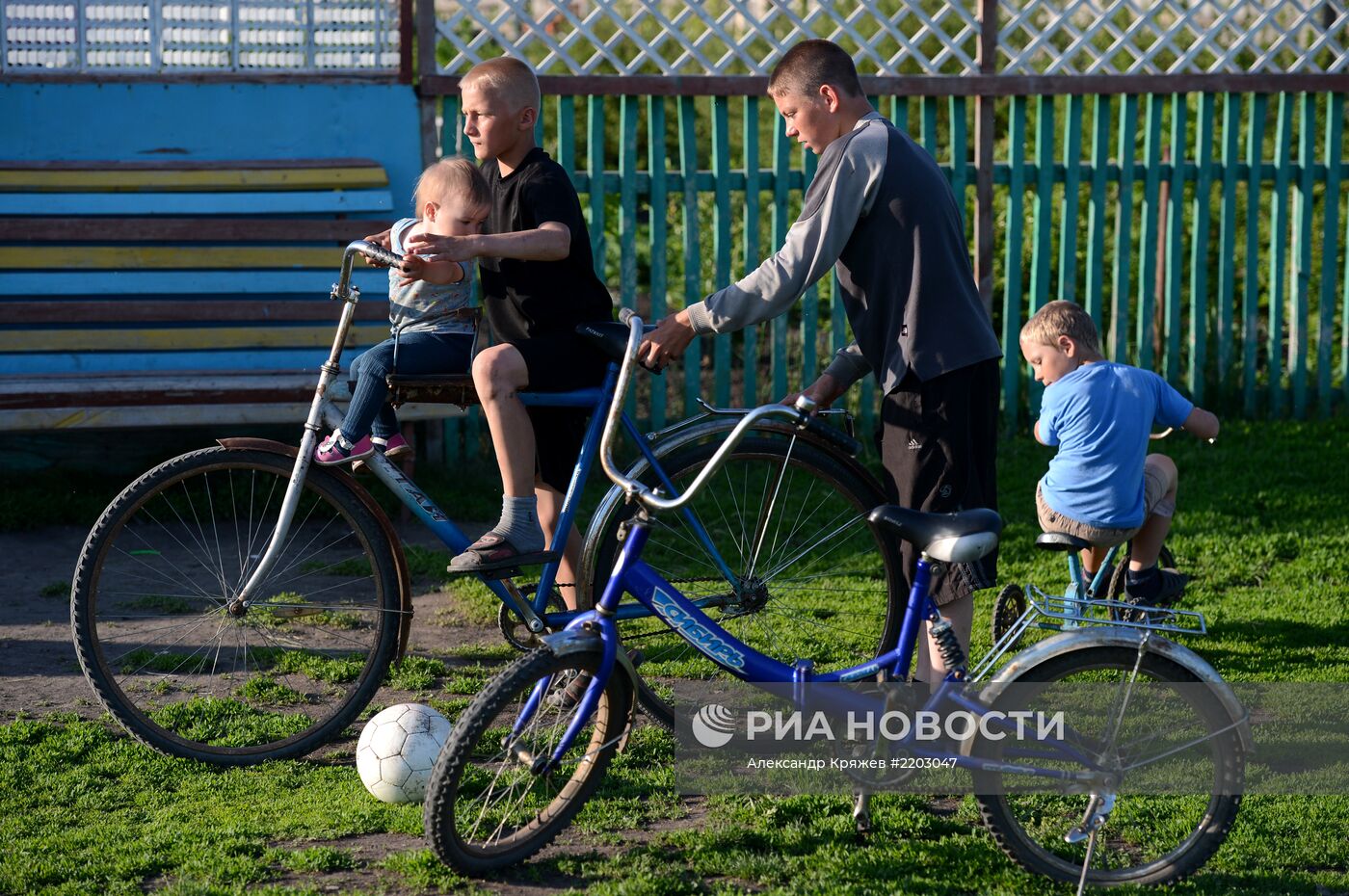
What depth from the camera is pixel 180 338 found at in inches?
278

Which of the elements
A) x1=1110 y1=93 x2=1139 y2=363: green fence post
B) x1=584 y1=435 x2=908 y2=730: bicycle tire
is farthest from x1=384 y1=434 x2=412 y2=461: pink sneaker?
x1=1110 y1=93 x2=1139 y2=363: green fence post

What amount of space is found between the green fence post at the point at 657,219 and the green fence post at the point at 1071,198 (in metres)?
2.15

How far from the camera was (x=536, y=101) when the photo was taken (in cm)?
431

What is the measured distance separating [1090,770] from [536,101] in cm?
231

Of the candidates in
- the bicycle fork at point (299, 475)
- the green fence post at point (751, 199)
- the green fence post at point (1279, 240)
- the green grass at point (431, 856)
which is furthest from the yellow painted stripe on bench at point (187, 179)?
the green fence post at point (1279, 240)

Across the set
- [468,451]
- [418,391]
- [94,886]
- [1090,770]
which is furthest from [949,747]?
[468,451]

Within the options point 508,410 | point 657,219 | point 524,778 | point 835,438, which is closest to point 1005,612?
point 835,438

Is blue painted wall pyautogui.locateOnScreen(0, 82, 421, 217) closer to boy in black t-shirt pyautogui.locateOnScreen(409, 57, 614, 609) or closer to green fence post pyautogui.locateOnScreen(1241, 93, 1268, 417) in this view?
boy in black t-shirt pyautogui.locateOnScreen(409, 57, 614, 609)

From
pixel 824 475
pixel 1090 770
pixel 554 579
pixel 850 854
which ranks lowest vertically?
pixel 850 854

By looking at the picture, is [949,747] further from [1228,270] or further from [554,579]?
[1228,270]

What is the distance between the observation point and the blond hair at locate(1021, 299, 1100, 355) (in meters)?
4.50

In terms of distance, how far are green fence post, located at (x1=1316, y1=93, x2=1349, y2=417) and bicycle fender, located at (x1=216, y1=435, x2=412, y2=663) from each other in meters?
5.89

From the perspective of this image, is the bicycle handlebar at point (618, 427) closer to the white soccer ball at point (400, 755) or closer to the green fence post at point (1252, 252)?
the white soccer ball at point (400, 755)

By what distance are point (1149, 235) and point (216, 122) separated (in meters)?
4.86
